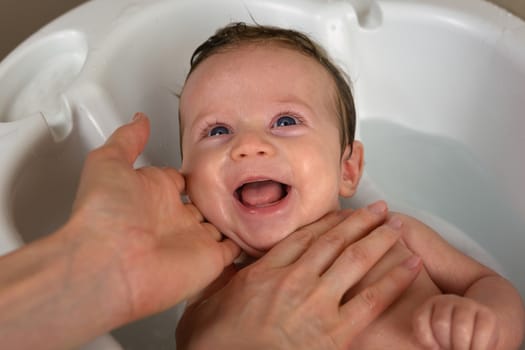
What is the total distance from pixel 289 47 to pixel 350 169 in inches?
8.1

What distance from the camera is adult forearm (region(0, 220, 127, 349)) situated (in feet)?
1.70

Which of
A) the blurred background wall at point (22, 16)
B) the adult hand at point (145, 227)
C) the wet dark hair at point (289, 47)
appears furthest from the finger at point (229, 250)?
the blurred background wall at point (22, 16)

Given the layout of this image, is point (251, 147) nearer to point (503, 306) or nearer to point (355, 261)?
point (355, 261)

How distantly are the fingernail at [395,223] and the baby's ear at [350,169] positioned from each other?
0.39 ft

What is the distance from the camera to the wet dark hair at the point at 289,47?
87 cm

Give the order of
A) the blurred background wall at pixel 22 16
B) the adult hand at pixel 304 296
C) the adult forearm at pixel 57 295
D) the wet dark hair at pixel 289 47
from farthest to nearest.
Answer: the blurred background wall at pixel 22 16 → the wet dark hair at pixel 289 47 → the adult hand at pixel 304 296 → the adult forearm at pixel 57 295

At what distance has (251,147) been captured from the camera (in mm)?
742

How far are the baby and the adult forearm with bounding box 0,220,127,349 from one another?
225 mm

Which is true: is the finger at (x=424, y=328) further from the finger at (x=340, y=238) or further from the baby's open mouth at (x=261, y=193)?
the baby's open mouth at (x=261, y=193)

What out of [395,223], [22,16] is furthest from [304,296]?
[22,16]

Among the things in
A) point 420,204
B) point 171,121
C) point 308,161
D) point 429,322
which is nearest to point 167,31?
point 171,121

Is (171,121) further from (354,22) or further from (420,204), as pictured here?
(420,204)

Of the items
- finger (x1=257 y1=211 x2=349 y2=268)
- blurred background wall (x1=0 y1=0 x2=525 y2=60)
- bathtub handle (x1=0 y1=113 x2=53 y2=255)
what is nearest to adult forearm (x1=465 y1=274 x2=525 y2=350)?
finger (x1=257 y1=211 x2=349 y2=268)

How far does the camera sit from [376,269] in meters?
0.77
